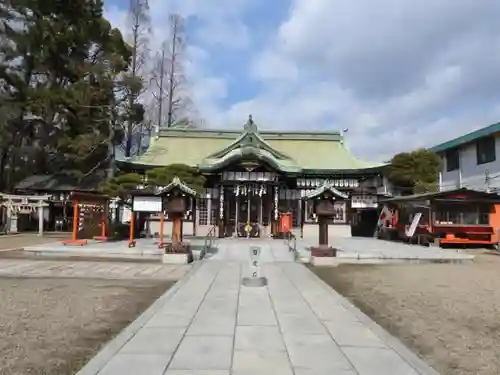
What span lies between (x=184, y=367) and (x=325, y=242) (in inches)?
437

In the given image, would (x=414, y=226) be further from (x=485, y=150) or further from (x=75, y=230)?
(x=75, y=230)

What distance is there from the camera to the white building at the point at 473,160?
89.7 ft

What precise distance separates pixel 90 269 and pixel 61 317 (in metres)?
5.99

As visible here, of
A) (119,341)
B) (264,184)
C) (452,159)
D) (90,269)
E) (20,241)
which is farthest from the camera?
(452,159)

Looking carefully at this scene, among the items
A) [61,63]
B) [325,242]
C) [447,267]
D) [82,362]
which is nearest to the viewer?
[82,362]

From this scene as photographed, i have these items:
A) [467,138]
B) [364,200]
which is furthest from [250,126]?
[467,138]

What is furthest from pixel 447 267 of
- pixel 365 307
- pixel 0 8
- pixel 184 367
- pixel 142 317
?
pixel 0 8

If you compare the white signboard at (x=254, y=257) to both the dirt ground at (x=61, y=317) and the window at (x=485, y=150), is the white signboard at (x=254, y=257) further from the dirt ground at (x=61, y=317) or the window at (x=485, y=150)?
the window at (x=485, y=150)

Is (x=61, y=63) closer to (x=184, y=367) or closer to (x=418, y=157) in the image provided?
(x=418, y=157)

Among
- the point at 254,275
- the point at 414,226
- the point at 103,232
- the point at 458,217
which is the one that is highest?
the point at 458,217

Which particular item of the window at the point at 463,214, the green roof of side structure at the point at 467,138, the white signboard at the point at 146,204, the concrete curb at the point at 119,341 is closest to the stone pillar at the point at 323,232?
the white signboard at the point at 146,204

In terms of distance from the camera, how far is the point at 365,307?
25.8 feet

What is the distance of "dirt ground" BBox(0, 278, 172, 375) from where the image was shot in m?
4.80

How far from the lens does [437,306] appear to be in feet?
26.1
